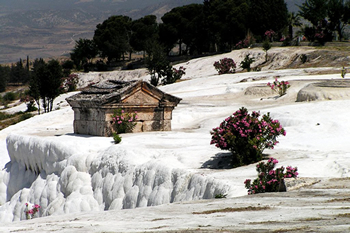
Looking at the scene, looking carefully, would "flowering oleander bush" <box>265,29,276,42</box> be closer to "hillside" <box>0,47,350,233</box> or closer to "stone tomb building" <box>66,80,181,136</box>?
"hillside" <box>0,47,350,233</box>

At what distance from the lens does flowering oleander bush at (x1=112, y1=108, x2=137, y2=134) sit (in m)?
17.7

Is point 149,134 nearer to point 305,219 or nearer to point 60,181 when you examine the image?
point 60,181

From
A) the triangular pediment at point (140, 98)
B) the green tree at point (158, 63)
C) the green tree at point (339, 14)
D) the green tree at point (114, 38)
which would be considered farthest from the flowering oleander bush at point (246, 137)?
the green tree at point (114, 38)

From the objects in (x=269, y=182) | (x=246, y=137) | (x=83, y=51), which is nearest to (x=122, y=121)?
(x=246, y=137)

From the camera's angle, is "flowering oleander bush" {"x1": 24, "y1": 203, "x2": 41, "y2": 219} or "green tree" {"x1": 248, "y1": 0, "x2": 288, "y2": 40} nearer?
"flowering oleander bush" {"x1": 24, "y1": 203, "x2": 41, "y2": 219}

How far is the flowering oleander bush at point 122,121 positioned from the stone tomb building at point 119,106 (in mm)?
140

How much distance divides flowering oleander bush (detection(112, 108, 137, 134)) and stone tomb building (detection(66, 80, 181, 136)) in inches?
5.5

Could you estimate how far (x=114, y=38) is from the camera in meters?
96.2

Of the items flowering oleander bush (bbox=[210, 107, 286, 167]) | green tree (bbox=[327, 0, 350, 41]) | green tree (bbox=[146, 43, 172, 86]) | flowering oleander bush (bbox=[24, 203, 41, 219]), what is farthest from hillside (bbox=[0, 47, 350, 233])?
green tree (bbox=[327, 0, 350, 41])

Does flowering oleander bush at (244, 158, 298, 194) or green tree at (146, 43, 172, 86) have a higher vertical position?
green tree at (146, 43, 172, 86)

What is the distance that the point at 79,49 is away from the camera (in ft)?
330

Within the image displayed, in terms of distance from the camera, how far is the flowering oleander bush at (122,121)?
1769cm

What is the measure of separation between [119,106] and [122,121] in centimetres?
48

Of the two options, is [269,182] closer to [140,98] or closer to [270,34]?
[140,98]
